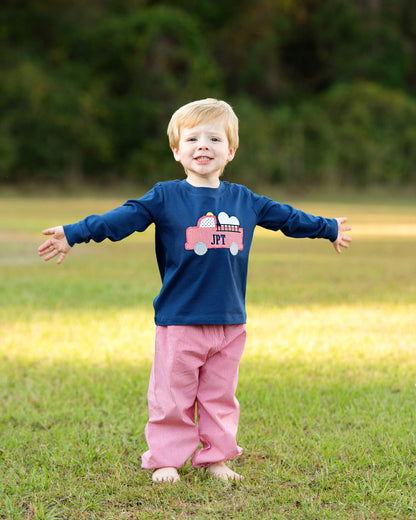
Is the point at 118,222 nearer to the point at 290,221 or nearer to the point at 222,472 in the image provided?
the point at 290,221

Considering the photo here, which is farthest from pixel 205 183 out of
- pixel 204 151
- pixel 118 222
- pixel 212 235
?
pixel 118 222

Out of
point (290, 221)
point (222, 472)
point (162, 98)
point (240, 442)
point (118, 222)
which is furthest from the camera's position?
point (162, 98)

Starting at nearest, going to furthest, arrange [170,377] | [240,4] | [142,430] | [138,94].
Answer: [170,377], [142,430], [138,94], [240,4]

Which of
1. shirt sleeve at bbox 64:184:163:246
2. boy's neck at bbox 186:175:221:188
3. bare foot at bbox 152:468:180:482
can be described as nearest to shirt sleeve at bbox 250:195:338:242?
boy's neck at bbox 186:175:221:188

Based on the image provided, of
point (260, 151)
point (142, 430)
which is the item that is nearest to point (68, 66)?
point (260, 151)

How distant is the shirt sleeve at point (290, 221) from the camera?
3.48 m

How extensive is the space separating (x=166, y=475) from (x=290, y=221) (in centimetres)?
118

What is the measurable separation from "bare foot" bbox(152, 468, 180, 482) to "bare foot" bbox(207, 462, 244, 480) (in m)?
0.16

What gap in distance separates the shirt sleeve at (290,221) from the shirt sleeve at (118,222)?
0.46 m

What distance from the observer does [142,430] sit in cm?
394

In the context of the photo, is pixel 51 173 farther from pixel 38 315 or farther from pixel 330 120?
pixel 38 315

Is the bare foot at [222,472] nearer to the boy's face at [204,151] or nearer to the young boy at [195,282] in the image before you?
the young boy at [195,282]

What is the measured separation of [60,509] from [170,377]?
2.15ft

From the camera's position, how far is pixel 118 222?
3225 millimetres
